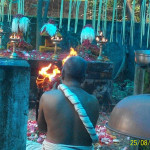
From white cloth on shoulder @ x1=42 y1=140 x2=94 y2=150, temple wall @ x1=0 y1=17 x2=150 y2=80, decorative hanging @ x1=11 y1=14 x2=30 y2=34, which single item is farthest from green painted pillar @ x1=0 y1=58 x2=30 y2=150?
temple wall @ x1=0 y1=17 x2=150 y2=80

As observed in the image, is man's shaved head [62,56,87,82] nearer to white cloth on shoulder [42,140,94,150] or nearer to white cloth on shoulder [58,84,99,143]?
white cloth on shoulder [58,84,99,143]

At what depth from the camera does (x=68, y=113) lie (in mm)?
2916

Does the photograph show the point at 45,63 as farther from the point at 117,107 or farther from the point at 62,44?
the point at 117,107

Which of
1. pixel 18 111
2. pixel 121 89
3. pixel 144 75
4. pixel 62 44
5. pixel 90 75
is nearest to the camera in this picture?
pixel 18 111

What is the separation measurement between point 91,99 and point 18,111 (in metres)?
0.91

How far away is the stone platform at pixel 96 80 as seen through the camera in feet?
27.0

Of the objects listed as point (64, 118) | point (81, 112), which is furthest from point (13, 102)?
point (81, 112)

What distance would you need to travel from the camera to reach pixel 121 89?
11.5 m

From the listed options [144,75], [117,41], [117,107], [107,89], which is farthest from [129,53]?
[117,107]

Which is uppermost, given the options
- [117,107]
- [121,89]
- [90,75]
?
[117,107]

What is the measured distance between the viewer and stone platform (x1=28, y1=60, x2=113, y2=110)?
8.23 m

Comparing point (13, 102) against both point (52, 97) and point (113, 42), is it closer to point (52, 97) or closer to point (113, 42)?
point (52, 97)
